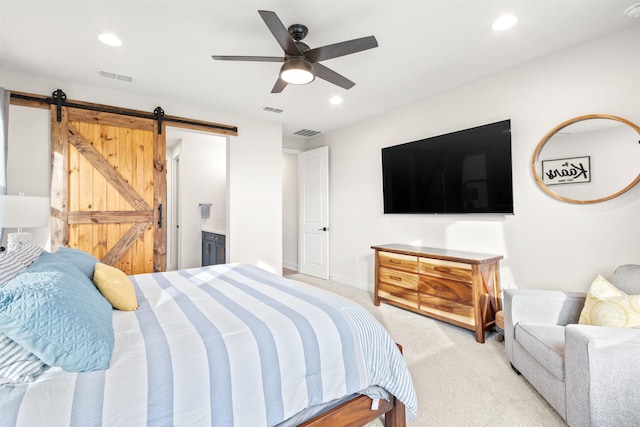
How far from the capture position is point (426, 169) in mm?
3732

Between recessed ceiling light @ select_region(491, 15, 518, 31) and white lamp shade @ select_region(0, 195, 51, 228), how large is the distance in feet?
12.6

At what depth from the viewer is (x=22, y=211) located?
92.4 inches

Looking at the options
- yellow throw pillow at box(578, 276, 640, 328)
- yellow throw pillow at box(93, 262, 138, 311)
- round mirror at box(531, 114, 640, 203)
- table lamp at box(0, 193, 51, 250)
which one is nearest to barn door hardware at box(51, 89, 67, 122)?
table lamp at box(0, 193, 51, 250)

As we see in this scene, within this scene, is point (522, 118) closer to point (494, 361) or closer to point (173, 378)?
point (494, 361)

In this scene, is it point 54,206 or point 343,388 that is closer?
point 343,388

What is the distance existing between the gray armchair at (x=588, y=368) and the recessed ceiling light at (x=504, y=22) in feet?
6.38

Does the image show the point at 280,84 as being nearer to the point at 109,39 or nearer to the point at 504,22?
the point at 109,39

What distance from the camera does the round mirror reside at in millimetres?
2371

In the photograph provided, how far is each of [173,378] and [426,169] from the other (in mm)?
3422

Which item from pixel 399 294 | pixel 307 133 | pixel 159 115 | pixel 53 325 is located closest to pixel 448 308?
pixel 399 294

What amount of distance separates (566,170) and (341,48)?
224 cm

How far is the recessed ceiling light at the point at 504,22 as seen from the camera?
7.28ft

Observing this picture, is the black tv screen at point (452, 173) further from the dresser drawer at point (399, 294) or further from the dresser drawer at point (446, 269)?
the dresser drawer at point (399, 294)

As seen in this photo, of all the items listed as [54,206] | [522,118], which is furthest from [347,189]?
[54,206]
